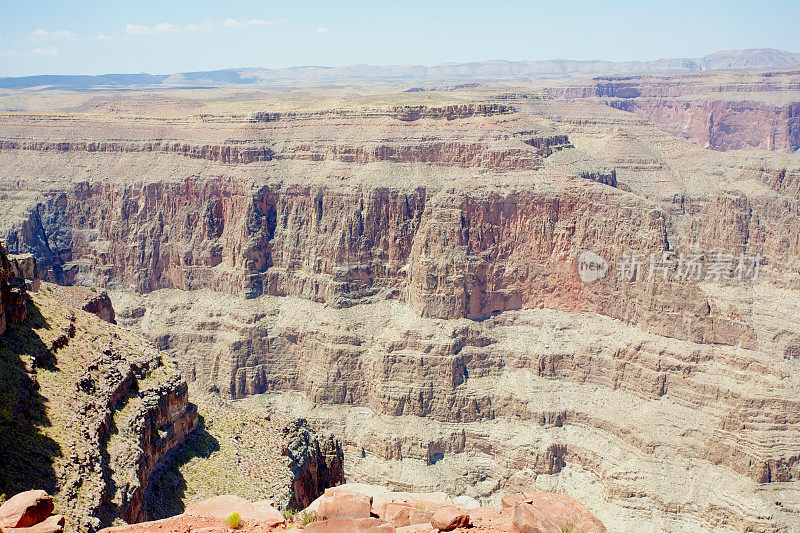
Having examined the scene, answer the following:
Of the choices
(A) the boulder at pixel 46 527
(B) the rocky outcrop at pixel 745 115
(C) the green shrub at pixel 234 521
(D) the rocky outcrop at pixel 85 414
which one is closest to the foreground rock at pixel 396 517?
(C) the green shrub at pixel 234 521

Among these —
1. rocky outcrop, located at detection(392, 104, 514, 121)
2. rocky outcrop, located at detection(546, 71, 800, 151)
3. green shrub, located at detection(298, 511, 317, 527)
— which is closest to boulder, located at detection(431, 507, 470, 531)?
green shrub, located at detection(298, 511, 317, 527)

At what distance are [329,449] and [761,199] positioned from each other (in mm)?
76794

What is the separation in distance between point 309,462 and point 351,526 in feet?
70.8

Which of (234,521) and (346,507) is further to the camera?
(346,507)

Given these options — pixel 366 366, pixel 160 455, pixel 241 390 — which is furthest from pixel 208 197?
pixel 160 455

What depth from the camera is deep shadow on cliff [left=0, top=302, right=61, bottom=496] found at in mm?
23625

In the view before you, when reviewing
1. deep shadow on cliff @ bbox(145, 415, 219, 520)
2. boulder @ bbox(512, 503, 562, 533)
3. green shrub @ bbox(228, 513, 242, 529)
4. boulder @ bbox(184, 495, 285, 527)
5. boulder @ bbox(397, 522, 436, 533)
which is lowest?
deep shadow on cliff @ bbox(145, 415, 219, 520)

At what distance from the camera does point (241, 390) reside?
84688mm

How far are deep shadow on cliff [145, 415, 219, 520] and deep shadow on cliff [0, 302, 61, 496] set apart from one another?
5911 mm

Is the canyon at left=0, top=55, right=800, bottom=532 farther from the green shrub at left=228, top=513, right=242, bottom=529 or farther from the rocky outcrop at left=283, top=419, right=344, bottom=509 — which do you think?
the green shrub at left=228, top=513, right=242, bottom=529

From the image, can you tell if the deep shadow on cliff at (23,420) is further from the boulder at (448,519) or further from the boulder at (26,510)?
the boulder at (448,519)

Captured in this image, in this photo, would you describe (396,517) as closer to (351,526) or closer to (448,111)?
(351,526)

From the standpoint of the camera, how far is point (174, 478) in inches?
1310

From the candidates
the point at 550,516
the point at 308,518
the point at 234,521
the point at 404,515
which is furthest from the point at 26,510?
the point at 550,516
